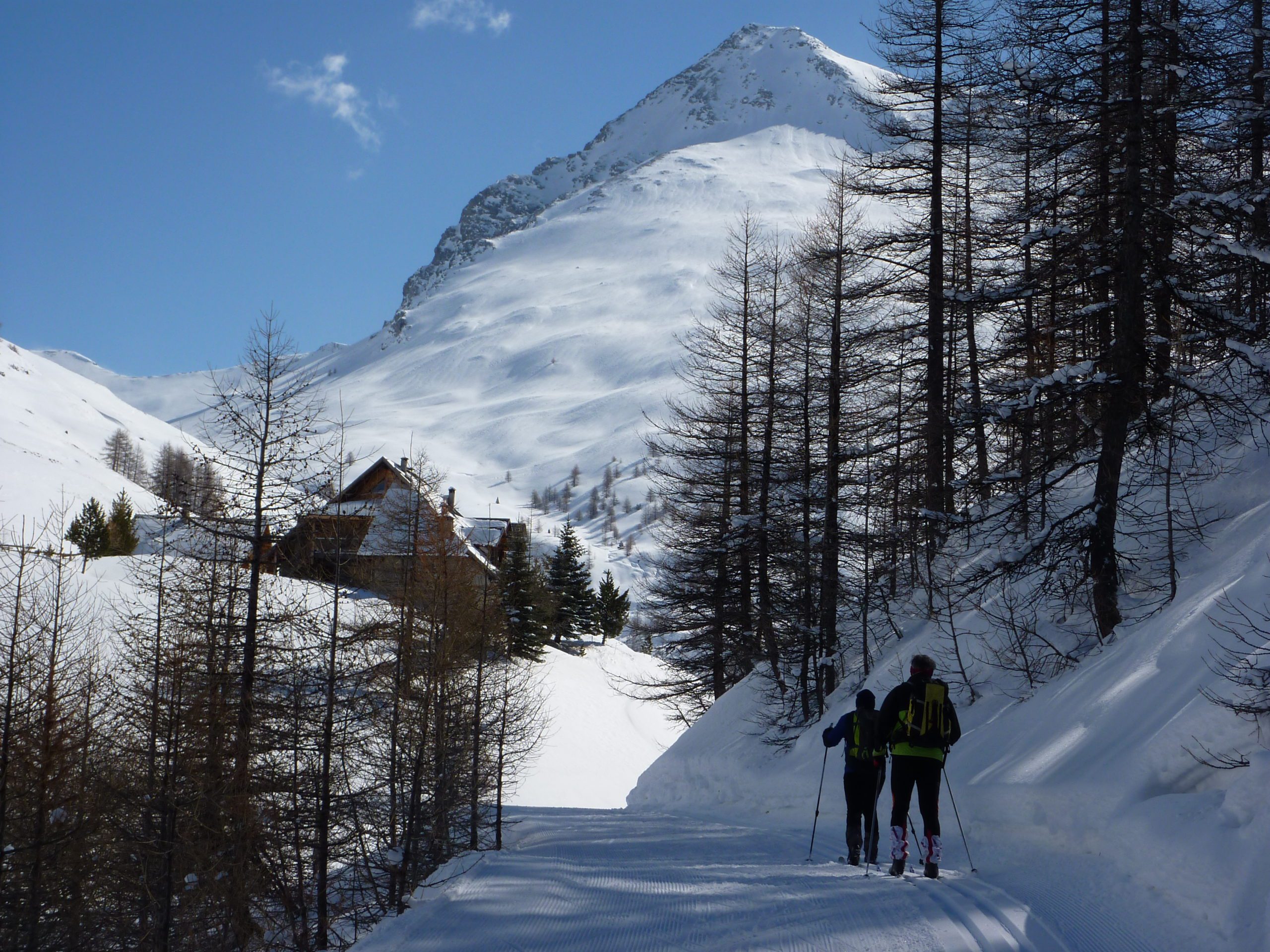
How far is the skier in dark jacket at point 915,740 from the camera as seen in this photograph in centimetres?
801

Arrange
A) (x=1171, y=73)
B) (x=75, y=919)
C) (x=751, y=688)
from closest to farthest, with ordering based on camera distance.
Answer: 1. (x=1171, y=73)
2. (x=75, y=919)
3. (x=751, y=688)

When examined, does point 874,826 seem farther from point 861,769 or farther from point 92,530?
point 92,530

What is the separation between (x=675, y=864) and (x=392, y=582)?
735 inches

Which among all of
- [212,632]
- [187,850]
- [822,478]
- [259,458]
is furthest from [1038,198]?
[187,850]

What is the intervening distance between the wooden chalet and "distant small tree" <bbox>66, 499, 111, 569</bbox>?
26934 mm

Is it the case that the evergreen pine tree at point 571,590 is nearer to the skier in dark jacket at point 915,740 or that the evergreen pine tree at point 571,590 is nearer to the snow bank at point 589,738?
the snow bank at point 589,738

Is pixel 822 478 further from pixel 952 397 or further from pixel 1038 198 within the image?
pixel 1038 198

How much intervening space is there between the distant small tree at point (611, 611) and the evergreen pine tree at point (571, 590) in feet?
22.3

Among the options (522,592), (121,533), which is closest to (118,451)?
(121,533)

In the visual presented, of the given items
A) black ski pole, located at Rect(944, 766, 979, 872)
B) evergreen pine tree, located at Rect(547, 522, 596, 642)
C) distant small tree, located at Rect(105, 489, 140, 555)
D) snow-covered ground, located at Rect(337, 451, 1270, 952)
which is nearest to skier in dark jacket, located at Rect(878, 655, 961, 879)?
black ski pole, located at Rect(944, 766, 979, 872)

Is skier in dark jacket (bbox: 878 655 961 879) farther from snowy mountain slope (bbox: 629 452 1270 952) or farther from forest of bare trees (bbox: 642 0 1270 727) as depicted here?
forest of bare trees (bbox: 642 0 1270 727)

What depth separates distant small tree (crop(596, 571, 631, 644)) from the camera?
67875 mm

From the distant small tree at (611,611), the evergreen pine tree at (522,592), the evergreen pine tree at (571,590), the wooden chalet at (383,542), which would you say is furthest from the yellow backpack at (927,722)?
the distant small tree at (611,611)

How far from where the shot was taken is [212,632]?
1441 cm
